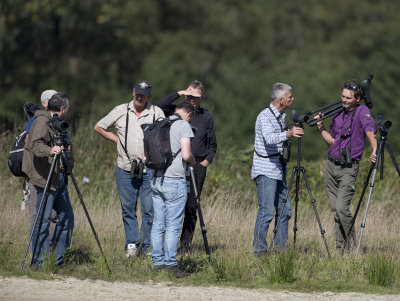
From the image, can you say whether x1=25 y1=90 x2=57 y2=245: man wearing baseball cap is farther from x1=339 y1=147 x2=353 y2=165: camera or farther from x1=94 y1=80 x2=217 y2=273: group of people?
x1=339 y1=147 x2=353 y2=165: camera

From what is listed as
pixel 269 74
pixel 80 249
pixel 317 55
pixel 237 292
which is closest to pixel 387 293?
pixel 237 292

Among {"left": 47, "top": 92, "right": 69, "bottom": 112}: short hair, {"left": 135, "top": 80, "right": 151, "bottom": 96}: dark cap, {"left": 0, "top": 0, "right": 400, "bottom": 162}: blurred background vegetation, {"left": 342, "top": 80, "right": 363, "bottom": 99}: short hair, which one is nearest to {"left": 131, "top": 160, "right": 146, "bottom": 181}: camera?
{"left": 135, "top": 80, "right": 151, "bottom": 96}: dark cap

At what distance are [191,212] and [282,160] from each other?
122 centimetres

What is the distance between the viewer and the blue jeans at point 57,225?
7.09 metres

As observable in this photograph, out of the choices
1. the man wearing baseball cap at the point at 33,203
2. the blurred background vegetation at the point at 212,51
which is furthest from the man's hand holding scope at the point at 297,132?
the blurred background vegetation at the point at 212,51

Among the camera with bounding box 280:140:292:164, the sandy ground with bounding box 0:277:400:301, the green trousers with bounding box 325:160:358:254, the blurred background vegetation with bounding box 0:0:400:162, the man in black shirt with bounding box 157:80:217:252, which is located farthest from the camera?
the blurred background vegetation with bounding box 0:0:400:162

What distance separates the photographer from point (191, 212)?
27.2 feet

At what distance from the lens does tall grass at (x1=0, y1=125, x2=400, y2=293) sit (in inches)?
282

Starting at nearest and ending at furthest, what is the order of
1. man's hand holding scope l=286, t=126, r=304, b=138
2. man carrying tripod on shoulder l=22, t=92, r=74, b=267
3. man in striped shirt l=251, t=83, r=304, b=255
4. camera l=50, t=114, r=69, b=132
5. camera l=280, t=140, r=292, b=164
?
camera l=50, t=114, r=69, b=132 → man carrying tripod on shoulder l=22, t=92, r=74, b=267 → man's hand holding scope l=286, t=126, r=304, b=138 → camera l=280, t=140, r=292, b=164 → man in striped shirt l=251, t=83, r=304, b=255

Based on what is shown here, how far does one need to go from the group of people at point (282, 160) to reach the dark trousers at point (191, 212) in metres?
0.64

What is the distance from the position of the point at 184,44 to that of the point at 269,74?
214 inches

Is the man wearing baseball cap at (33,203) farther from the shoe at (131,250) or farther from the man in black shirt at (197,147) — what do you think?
the man in black shirt at (197,147)

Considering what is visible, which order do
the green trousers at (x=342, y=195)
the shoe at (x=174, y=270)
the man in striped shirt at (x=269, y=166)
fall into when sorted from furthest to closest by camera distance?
the green trousers at (x=342, y=195) < the man in striped shirt at (x=269, y=166) < the shoe at (x=174, y=270)

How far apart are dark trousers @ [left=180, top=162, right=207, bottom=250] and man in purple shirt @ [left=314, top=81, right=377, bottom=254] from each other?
56.4 inches
